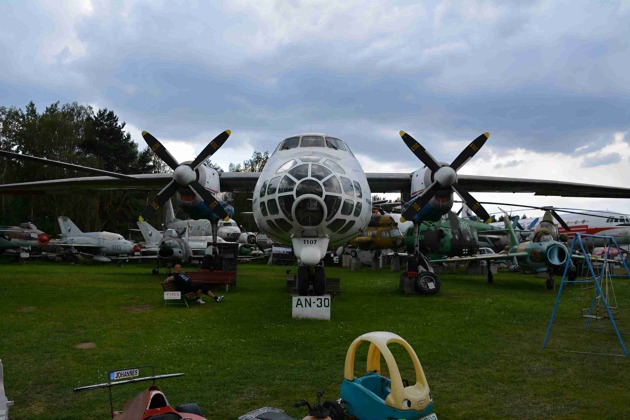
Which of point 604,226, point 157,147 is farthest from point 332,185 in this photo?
point 604,226

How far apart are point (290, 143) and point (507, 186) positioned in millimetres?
9391

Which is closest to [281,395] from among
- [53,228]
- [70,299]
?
[70,299]

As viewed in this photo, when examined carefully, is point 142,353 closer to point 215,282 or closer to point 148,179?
point 215,282

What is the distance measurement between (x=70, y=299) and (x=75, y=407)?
904 centimetres

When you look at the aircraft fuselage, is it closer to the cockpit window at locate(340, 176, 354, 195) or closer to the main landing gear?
the cockpit window at locate(340, 176, 354, 195)

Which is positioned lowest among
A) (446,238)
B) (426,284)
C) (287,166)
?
(426,284)

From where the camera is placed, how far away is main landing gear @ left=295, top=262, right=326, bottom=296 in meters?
11.1

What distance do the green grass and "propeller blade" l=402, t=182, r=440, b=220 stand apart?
2505 mm

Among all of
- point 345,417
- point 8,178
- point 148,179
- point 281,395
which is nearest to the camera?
point 345,417

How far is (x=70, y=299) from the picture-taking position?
13.1 meters

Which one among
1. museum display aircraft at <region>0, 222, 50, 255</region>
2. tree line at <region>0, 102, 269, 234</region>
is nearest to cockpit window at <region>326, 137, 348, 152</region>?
museum display aircraft at <region>0, 222, 50, 255</region>

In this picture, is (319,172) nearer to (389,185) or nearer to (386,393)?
(386,393)

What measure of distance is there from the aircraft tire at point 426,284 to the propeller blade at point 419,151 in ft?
10.8

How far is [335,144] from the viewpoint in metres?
12.8
